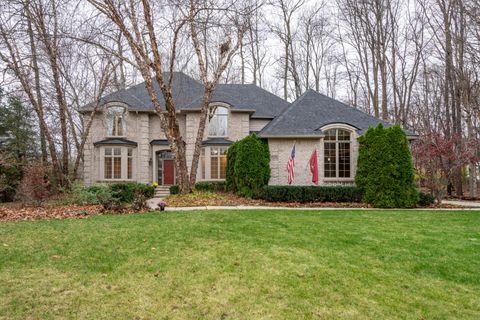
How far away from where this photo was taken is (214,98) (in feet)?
60.5

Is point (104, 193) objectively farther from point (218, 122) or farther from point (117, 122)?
point (218, 122)

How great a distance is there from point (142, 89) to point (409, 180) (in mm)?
17671

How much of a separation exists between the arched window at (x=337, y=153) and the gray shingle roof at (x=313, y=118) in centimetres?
65

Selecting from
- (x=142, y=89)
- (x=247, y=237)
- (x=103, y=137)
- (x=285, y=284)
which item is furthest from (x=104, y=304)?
(x=142, y=89)

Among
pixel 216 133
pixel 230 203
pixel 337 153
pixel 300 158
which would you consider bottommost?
pixel 230 203

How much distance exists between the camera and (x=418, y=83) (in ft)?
84.6

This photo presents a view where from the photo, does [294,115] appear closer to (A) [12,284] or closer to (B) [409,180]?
(B) [409,180]

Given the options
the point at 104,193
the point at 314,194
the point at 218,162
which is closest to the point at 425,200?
the point at 314,194

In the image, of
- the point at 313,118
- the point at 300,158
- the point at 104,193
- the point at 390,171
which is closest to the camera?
the point at 104,193

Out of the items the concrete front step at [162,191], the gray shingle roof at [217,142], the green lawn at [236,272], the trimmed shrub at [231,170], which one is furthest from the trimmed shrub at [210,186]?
the green lawn at [236,272]

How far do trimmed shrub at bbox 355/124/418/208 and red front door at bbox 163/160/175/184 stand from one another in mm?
12949

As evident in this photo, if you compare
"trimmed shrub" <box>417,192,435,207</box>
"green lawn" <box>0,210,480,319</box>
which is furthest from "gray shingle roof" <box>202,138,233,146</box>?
"green lawn" <box>0,210,480,319</box>

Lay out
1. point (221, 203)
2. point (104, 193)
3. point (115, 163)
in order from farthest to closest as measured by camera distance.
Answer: point (115, 163) → point (221, 203) → point (104, 193)

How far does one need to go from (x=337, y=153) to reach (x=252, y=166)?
4.85 metres
